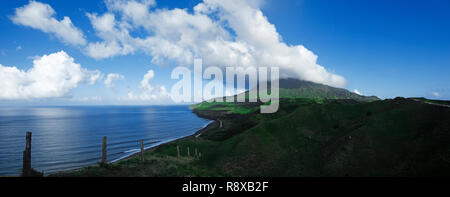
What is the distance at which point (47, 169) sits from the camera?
51312mm

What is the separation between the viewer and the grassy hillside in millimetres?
28828

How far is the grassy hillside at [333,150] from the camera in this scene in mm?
28828

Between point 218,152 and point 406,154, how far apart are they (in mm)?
33500

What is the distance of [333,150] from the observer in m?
37.8

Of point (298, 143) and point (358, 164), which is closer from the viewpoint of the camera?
point (358, 164)

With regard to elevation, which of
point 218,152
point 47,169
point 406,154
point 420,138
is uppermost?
point 420,138
